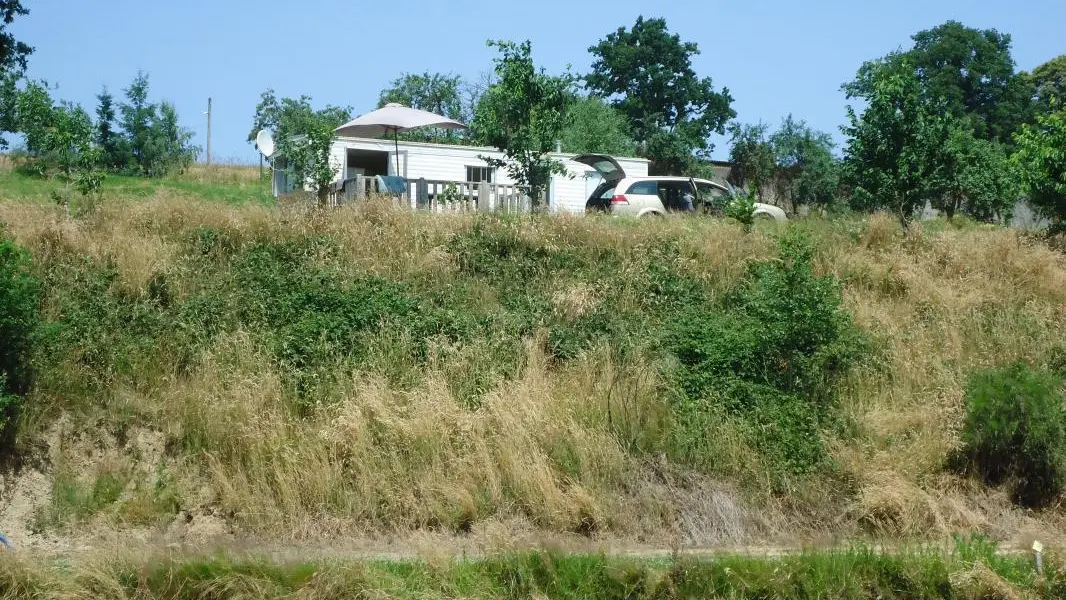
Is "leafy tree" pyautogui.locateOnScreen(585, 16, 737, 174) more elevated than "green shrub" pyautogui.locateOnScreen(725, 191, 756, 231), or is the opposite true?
"leafy tree" pyautogui.locateOnScreen(585, 16, 737, 174)

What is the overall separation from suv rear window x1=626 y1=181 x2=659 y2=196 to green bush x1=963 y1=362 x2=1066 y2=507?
35.3ft

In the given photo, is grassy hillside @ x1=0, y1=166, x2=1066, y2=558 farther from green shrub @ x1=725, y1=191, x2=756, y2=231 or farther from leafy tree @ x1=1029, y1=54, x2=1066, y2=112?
leafy tree @ x1=1029, y1=54, x2=1066, y2=112

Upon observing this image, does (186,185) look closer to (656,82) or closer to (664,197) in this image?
(664,197)

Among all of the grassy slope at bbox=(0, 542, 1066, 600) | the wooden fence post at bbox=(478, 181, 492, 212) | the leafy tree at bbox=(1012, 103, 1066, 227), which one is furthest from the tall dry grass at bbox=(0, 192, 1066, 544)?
the wooden fence post at bbox=(478, 181, 492, 212)

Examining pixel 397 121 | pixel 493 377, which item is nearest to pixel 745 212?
pixel 493 377

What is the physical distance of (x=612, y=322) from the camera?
40.7ft

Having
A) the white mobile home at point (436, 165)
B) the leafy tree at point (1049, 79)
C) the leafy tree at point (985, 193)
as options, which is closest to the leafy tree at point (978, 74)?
the leafy tree at point (1049, 79)

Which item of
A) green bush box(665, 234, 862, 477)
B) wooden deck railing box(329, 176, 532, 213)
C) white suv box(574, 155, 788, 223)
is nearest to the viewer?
green bush box(665, 234, 862, 477)

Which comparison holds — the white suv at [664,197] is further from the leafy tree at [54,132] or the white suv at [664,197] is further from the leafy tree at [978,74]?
the leafy tree at [978,74]

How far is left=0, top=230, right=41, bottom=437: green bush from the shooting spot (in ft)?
31.6

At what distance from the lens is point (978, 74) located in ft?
180

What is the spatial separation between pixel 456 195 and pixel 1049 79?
5197cm

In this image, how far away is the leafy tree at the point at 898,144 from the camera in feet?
56.1

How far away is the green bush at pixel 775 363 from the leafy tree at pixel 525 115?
6567 mm
